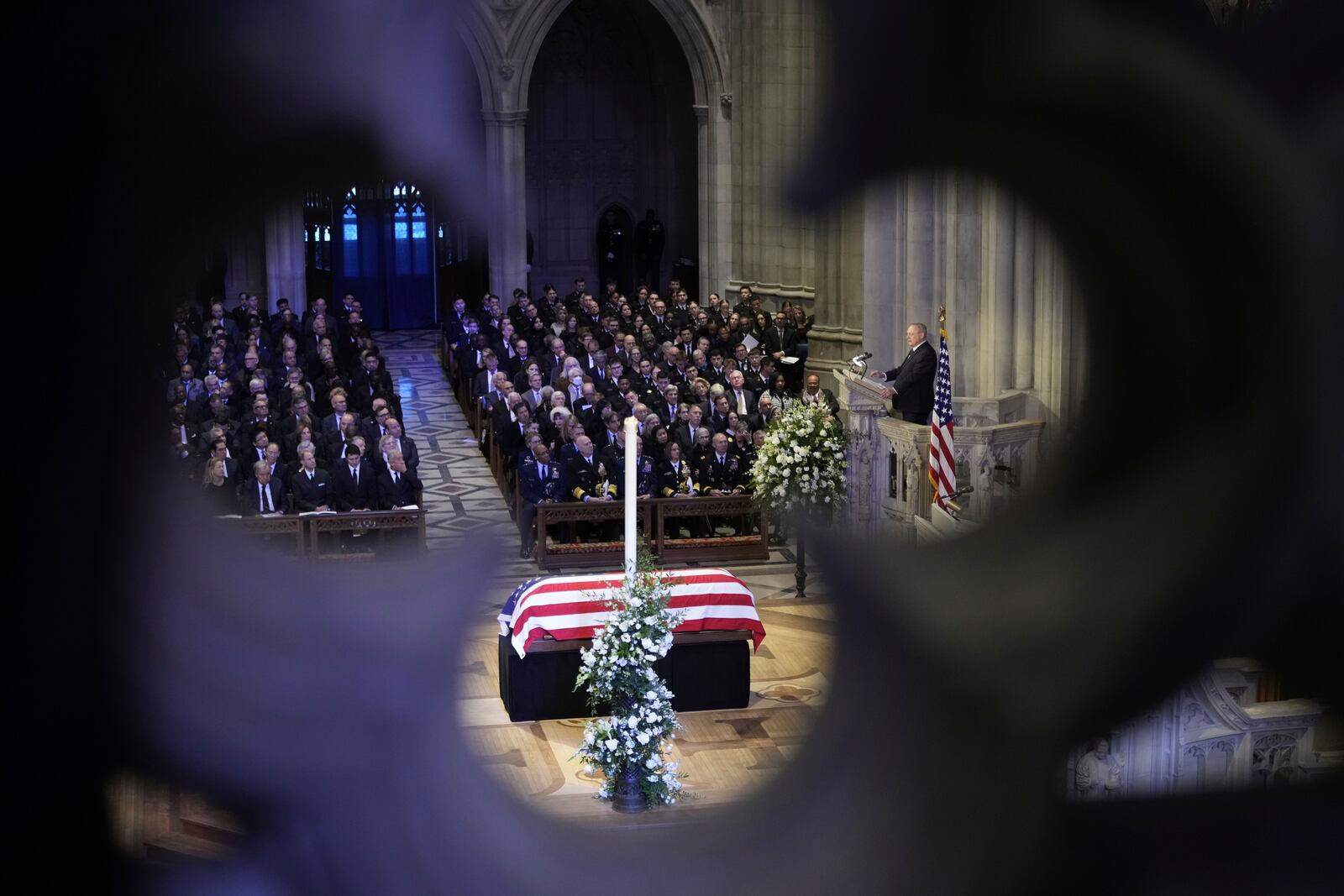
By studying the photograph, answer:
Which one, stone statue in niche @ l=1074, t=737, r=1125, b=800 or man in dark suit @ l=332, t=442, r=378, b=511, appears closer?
stone statue in niche @ l=1074, t=737, r=1125, b=800

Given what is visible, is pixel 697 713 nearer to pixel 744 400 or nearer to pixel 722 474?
pixel 722 474

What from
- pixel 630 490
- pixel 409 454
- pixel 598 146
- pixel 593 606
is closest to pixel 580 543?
pixel 409 454

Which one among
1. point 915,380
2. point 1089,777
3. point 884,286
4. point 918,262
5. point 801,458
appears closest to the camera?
point 1089,777

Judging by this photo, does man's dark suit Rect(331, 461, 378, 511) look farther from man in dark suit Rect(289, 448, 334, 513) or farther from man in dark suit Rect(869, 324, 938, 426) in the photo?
man in dark suit Rect(869, 324, 938, 426)

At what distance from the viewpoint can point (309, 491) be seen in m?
15.4

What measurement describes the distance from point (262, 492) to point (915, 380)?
19.5ft

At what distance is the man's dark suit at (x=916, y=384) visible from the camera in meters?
11.9

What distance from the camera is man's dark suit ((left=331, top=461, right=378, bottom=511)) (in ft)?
50.9

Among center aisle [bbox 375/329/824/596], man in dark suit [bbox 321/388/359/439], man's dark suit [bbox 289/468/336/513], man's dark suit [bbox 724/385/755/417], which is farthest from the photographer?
man's dark suit [bbox 724/385/755/417]

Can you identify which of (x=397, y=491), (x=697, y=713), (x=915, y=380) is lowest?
(x=697, y=713)

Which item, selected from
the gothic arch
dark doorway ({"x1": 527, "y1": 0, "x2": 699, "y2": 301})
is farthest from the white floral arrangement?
dark doorway ({"x1": 527, "y1": 0, "x2": 699, "y2": 301})

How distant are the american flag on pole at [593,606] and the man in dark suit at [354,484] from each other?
3063 mm

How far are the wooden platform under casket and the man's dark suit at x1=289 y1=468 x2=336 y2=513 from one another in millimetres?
3016

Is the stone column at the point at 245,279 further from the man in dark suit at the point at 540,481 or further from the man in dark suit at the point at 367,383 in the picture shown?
the man in dark suit at the point at 540,481
